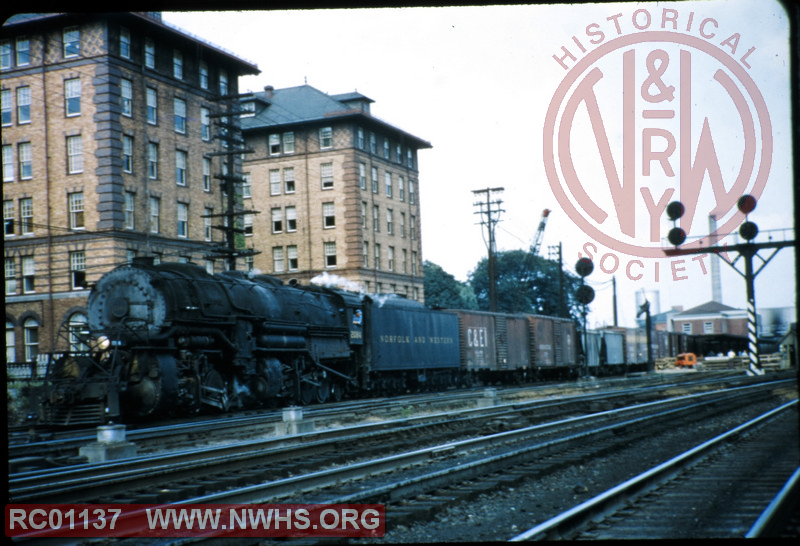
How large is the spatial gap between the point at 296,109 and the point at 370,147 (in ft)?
20.8

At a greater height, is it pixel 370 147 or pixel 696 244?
pixel 370 147

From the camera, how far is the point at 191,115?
116 feet

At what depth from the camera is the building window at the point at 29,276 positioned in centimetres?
3042

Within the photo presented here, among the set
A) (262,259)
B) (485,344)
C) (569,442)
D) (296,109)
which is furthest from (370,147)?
(569,442)

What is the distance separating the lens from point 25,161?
30.8m

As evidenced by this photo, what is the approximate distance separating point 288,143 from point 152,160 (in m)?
20.1

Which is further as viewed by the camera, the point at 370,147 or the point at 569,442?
the point at 370,147

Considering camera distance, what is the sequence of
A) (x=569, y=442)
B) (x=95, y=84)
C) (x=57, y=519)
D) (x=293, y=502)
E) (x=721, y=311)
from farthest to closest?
(x=721, y=311) < (x=95, y=84) < (x=569, y=442) < (x=293, y=502) < (x=57, y=519)

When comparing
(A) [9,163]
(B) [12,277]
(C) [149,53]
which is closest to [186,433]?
(B) [12,277]

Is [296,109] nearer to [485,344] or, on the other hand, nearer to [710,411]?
[485,344]

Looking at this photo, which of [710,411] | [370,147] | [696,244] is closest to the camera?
[696,244]

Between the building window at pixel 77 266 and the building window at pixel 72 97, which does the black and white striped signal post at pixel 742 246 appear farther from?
the building window at pixel 72 97

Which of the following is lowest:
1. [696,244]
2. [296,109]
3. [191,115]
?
[696,244]

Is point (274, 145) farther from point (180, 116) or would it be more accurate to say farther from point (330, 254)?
point (180, 116)
